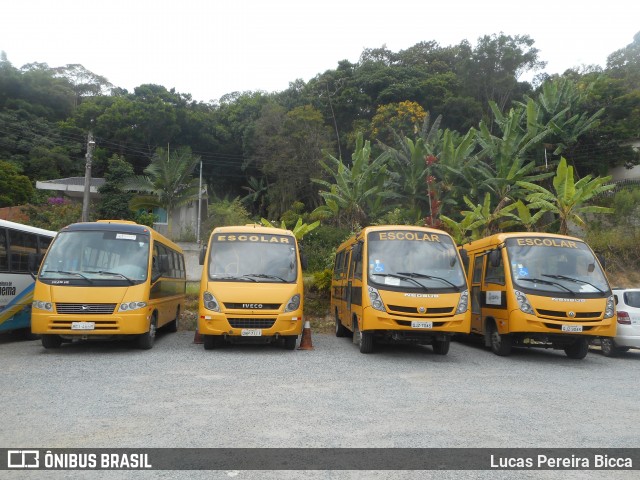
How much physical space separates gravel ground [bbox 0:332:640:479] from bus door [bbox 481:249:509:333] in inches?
41.6

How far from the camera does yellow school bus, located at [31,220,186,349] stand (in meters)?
10.2

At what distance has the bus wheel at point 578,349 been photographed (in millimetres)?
11505

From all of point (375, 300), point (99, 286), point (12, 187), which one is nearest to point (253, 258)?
point (375, 300)

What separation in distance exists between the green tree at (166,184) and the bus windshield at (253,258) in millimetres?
22882

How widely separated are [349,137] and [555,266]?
97.0 feet

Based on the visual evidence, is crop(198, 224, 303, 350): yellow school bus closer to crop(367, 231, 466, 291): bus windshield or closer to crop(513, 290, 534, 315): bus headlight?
crop(367, 231, 466, 291): bus windshield

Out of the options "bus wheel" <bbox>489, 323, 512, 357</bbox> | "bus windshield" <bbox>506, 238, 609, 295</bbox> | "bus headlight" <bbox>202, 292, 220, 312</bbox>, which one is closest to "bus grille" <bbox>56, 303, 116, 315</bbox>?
"bus headlight" <bbox>202, 292, 220, 312</bbox>

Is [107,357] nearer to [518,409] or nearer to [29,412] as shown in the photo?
[29,412]

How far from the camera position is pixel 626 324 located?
12695 mm

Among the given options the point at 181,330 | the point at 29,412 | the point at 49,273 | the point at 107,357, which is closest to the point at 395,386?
the point at 29,412

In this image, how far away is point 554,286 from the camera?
36.1 feet

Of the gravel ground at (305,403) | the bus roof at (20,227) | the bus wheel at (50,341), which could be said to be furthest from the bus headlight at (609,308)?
the bus roof at (20,227)

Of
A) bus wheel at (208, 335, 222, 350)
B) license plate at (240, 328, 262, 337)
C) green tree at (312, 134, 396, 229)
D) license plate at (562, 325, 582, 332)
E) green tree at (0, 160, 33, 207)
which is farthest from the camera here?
green tree at (0, 160, 33, 207)

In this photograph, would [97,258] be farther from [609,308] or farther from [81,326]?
[609,308]
